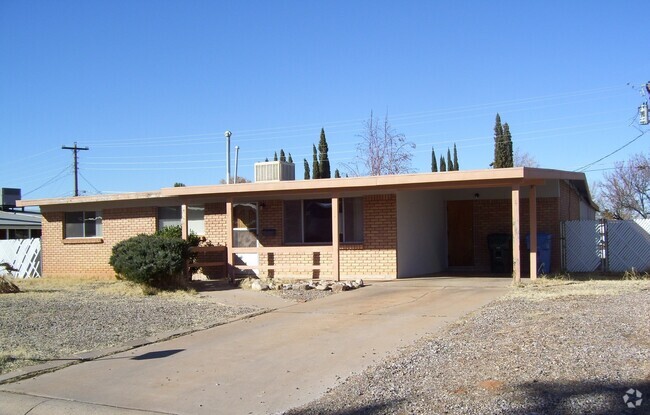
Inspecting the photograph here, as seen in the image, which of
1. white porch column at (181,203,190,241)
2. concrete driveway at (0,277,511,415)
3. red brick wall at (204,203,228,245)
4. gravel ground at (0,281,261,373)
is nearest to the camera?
concrete driveway at (0,277,511,415)

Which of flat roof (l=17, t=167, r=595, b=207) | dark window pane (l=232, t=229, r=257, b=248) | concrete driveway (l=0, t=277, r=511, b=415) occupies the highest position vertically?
flat roof (l=17, t=167, r=595, b=207)

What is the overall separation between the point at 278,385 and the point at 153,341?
3.20m

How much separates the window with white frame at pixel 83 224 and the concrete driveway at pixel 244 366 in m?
11.4

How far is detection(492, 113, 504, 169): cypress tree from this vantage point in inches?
1617

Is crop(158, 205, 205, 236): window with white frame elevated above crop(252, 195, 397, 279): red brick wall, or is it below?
above

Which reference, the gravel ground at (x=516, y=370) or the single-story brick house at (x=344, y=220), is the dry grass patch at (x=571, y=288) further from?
the gravel ground at (x=516, y=370)

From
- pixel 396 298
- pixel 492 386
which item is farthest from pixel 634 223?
pixel 492 386

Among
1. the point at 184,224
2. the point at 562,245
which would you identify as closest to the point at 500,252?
the point at 562,245

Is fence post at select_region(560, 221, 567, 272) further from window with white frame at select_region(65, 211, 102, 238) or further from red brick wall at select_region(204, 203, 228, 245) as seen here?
window with white frame at select_region(65, 211, 102, 238)

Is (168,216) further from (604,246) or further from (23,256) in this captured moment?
(604,246)

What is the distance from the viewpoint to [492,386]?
5.71m

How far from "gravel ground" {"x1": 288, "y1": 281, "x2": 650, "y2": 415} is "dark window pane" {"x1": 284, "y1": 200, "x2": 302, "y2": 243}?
887cm

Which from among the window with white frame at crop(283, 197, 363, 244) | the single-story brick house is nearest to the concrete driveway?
the single-story brick house

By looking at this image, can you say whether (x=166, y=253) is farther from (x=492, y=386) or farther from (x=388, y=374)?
(x=492, y=386)
